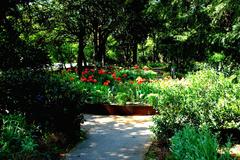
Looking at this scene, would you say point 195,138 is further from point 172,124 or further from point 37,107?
point 37,107

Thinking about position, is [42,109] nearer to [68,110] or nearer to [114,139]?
[68,110]

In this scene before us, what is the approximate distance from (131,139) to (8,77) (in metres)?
3.02

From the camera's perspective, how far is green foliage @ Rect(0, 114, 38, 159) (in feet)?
18.6

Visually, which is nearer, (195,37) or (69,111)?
(195,37)

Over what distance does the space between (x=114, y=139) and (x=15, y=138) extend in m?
2.63

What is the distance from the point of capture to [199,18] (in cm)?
725

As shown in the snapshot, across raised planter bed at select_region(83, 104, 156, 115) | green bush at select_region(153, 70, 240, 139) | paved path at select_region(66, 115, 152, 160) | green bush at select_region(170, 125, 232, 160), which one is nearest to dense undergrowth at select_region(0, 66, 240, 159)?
green bush at select_region(153, 70, 240, 139)

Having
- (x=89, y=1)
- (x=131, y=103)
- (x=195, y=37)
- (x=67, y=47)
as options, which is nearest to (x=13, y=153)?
(x=195, y=37)

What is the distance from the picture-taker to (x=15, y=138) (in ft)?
19.7

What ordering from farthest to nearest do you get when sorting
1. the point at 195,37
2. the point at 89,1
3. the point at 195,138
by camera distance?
1. the point at 89,1
2. the point at 195,37
3. the point at 195,138

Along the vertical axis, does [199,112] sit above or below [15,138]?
above

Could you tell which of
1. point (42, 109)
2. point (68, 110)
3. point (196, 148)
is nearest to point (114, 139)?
point (68, 110)

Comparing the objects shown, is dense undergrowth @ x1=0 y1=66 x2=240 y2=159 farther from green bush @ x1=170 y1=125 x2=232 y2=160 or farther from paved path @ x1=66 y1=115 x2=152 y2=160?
green bush @ x1=170 y1=125 x2=232 y2=160

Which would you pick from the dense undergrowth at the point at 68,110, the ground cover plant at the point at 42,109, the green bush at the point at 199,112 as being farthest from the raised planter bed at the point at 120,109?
the green bush at the point at 199,112
